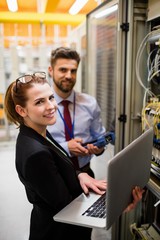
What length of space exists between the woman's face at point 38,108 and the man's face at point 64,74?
0.73 m

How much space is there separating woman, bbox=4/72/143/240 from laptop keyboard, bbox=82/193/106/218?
0.08 meters

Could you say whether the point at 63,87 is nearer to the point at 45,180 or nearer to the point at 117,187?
the point at 45,180

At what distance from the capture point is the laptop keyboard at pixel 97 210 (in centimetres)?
102

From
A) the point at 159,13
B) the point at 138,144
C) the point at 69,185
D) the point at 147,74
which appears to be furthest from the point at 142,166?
the point at 159,13

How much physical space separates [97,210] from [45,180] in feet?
0.91

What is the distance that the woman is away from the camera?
0.98m

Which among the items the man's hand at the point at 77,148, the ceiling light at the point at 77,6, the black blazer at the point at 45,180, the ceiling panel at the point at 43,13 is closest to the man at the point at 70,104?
the man's hand at the point at 77,148

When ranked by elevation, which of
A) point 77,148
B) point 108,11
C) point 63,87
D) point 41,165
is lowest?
point 77,148

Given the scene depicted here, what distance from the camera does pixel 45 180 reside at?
99 cm

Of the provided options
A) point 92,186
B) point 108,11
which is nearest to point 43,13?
point 108,11

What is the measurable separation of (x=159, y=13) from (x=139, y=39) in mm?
240

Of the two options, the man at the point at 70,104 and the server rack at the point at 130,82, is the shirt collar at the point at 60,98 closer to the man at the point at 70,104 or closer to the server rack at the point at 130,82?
the man at the point at 70,104

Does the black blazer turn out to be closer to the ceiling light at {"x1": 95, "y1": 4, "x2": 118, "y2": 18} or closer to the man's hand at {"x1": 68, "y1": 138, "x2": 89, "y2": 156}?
the man's hand at {"x1": 68, "y1": 138, "x2": 89, "y2": 156}

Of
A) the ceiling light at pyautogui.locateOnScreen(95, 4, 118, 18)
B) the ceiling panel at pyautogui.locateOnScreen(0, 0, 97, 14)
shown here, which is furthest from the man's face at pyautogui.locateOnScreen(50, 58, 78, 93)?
the ceiling panel at pyautogui.locateOnScreen(0, 0, 97, 14)
